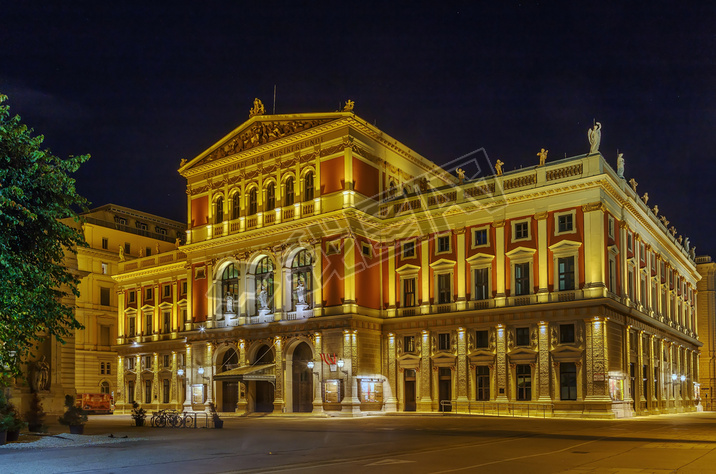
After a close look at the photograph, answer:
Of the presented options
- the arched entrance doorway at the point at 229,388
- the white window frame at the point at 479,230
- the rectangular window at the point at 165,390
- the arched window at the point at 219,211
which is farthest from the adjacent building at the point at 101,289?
the white window frame at the point at 479,230

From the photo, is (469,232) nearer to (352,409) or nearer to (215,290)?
(352,409)

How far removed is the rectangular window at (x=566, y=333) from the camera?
1778 inches

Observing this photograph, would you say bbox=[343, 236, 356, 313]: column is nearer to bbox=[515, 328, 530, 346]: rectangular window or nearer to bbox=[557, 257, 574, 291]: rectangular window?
bbox=[515, 328, 530, 346]: rectangular window

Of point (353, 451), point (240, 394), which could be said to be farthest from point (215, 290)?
point (353, 451)

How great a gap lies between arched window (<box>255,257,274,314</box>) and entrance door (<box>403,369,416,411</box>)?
1179 cm

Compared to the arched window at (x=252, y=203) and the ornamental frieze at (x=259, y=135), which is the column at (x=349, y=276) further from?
the arched window at (x=252, y=203)

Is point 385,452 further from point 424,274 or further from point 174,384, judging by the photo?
point 174,384

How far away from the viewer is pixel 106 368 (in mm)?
76188

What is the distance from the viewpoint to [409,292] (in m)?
53.8

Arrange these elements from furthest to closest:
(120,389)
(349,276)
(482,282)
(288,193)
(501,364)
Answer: (120,389) < (288,193) < (349,276) < (482,282) < (501,364)

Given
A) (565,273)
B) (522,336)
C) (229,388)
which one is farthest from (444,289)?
(229,388)

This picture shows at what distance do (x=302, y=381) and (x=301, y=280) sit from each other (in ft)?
25.4

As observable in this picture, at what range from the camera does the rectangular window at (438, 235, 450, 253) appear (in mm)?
51750

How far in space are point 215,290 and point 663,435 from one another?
39.9 m
